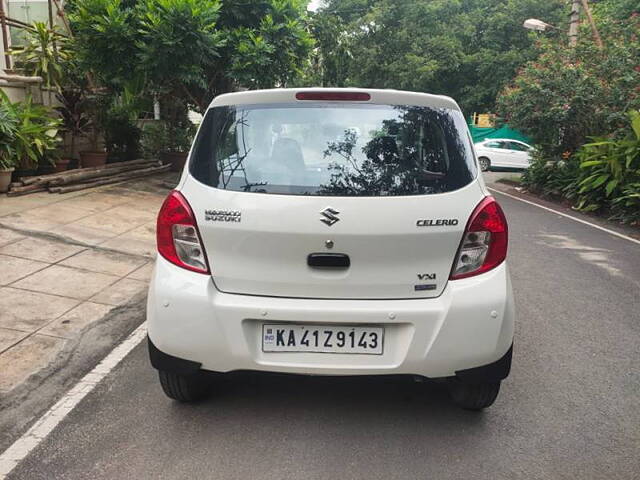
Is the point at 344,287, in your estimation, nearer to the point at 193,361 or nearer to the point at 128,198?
the point at 193,361

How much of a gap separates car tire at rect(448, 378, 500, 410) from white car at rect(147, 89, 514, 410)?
0.19 m

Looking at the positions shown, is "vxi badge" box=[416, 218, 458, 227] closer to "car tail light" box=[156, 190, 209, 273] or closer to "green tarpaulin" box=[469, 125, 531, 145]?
"car tail light" box=[156, 190, 209, 273]

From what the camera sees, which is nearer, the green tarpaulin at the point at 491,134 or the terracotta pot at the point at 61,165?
the terracotta pot at the point at 61,165

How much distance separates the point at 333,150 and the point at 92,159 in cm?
1045

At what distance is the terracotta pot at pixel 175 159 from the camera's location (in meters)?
14.9

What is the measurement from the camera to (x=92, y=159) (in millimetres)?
12445

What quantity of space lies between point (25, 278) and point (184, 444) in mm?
3532

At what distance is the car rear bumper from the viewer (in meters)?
2.93

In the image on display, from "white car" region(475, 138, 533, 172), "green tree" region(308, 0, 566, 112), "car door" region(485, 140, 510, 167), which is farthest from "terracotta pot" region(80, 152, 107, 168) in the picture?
"green tree" region(308, 0, 566, 112)

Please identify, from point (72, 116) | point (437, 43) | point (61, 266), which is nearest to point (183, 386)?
point (61, 266)

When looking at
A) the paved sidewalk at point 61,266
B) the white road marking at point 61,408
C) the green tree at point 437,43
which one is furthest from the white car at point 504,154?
the white road marking at point 61,408

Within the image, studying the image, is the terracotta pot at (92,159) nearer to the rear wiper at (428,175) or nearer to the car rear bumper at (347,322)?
the car rear bumper at (347,322)

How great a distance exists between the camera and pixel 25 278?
5.83m

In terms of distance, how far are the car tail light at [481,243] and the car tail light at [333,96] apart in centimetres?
81
